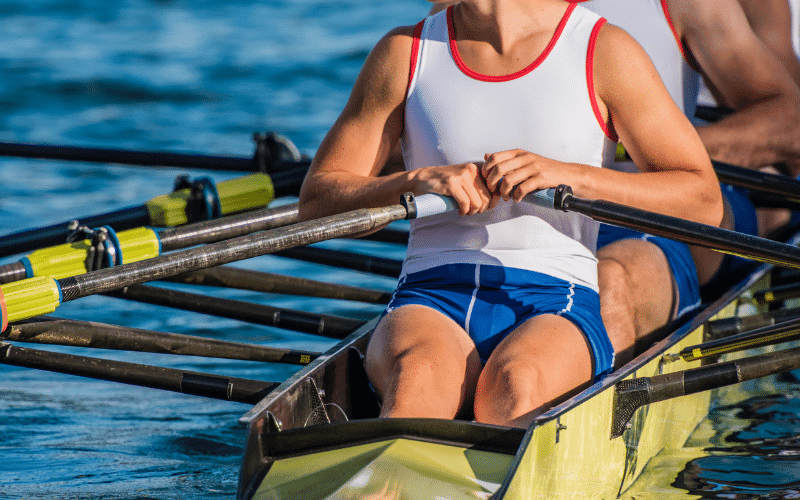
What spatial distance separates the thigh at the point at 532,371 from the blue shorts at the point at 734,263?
1.18 metres

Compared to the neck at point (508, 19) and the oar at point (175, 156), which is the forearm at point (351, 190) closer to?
the neck at point (508, 19)

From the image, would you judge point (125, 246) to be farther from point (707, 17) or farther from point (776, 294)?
point (776, 294)

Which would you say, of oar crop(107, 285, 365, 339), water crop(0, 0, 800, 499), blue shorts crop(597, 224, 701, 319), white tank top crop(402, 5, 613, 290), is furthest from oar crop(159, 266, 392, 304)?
white tank top crop(402, 5, 613, 290)

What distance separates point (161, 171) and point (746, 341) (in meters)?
6.07

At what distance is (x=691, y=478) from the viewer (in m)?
2.70

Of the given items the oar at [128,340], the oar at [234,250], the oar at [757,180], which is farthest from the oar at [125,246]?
the oar at [757,180]

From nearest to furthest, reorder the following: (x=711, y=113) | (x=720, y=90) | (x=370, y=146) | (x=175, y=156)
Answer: (x=370, y=146), (x=720, y=90), (x=711, y=113), (x=175, y=156)

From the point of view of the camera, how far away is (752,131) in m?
3.28

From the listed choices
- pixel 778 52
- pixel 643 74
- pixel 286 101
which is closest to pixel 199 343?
pixel 643 74

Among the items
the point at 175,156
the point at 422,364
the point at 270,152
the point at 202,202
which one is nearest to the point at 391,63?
the point at 422,364

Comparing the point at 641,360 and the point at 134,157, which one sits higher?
the point at 134,157

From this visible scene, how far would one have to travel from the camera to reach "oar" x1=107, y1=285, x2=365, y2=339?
121 inches

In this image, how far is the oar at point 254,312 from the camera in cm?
307

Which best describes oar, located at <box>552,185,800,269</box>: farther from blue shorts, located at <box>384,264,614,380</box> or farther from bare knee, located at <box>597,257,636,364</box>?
bare knee, located at <box>597,257,636,364</box>
